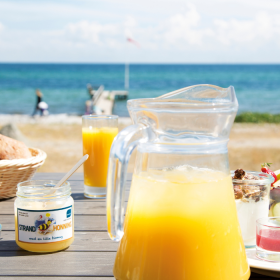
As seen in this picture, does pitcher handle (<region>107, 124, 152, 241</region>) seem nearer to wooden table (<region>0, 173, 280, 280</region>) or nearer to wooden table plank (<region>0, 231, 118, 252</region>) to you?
wooden table (<region>0, 173, 280, 280</region>)

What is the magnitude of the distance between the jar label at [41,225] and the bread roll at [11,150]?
497 mm

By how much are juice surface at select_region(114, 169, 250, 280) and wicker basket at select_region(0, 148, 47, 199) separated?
74cm

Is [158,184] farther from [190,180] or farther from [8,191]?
[8,191]

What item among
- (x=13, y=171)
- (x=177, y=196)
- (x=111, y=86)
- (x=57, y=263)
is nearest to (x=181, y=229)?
(x=177, y=196)

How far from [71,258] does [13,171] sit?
554mm

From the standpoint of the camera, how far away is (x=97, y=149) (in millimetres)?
1425

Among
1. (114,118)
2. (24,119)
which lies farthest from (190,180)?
(24,119)

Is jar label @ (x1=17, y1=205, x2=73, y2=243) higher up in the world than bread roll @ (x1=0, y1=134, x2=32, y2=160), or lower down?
lower down

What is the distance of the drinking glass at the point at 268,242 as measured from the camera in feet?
2.49

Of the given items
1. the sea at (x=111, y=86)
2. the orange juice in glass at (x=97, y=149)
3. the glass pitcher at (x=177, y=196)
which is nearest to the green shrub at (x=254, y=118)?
A: the sea at (x=111, y=86)

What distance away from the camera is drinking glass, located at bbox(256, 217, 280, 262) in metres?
0.76

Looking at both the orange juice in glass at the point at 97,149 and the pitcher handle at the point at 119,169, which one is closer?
the pitcher handle at the point at 119,169

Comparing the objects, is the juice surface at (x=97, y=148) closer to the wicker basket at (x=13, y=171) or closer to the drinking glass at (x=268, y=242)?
the wicker basket at (x=13, y=171)

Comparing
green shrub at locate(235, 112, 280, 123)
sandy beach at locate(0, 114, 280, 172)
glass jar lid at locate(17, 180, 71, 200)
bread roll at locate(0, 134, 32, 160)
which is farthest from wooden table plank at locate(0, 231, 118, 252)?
green shrub at locate(235, 112, 280, 123)
